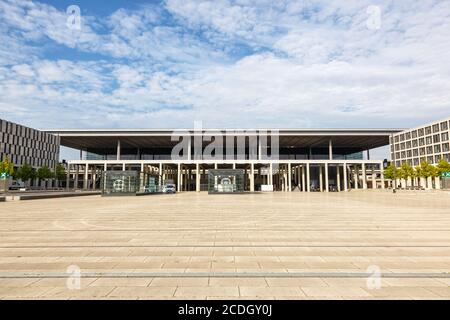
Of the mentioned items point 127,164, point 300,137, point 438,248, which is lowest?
point 438,248

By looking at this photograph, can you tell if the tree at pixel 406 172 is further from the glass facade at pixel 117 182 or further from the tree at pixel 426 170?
the glass facade at pixel 117 182

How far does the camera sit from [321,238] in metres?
9.12

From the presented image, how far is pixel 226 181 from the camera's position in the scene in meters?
44.7

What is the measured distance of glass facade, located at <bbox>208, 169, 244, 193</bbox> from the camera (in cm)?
4422

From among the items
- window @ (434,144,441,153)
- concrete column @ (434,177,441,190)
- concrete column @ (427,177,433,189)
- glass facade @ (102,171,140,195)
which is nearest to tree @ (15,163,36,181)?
glass facade @ (102,171,140,195)

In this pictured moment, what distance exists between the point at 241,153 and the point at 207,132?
30.8 ft

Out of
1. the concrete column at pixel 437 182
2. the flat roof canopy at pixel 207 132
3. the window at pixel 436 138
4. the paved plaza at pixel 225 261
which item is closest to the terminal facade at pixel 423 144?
the window at pixel 436 138

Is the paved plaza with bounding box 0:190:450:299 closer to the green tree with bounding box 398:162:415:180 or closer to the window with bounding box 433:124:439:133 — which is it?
the green tree with bounding box 398:162:415:180

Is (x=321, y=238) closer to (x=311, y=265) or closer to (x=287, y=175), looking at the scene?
(x=311, y=265)

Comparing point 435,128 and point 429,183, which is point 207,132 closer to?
point 435,128
